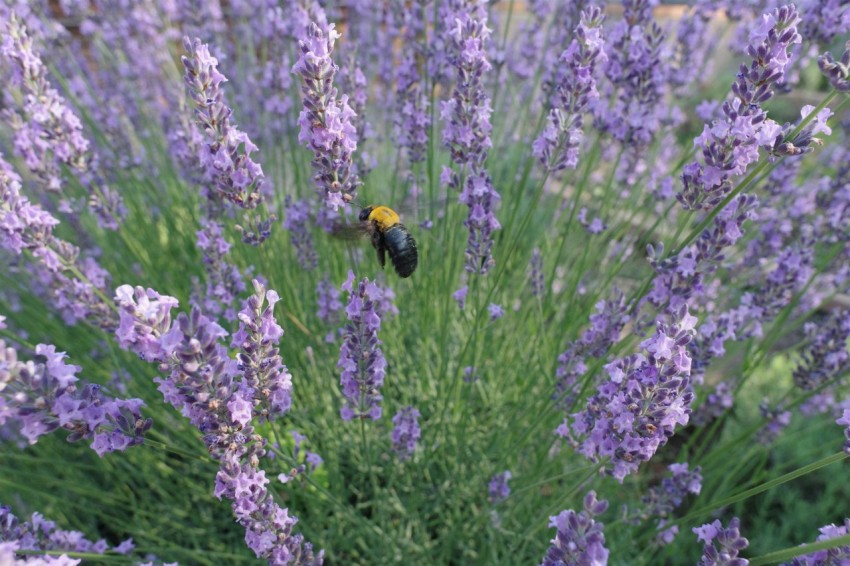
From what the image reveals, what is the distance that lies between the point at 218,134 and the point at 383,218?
601 millimetres

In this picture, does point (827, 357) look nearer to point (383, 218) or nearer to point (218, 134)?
point (383, 218)

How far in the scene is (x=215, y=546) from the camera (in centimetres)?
238

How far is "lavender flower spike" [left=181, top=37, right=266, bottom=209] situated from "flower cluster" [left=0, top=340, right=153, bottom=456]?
0.62m

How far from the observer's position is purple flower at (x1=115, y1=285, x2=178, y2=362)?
1025 millimetres

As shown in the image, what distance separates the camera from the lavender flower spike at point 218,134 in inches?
56.1

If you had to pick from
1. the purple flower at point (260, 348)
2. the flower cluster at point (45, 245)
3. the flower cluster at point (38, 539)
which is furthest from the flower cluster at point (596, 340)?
the flower cluster at point (45, 245)

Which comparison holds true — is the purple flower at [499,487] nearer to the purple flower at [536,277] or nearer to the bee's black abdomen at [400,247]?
the purple flower at [536,277]

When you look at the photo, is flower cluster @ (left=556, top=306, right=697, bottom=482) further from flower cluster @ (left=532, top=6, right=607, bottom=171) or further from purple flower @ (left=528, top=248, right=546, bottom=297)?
purple flower @ (left=528, top=248, right=546, bottom=297)

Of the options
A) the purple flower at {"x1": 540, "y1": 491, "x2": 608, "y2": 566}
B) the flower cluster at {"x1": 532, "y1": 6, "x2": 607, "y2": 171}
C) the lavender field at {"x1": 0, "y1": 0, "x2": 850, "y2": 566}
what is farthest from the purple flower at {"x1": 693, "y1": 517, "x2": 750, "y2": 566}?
the flower cluster at {"x1": 532, "y1": 6, "x2": 607, "y2": 171}

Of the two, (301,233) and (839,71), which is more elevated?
(301,233)

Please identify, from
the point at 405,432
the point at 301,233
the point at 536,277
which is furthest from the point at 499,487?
the point at 301,233

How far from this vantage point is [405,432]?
2047 mm

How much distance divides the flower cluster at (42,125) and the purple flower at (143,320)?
4.13 feet

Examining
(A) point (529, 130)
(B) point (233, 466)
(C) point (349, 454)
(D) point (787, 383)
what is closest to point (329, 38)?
(B) point (233, 466)
